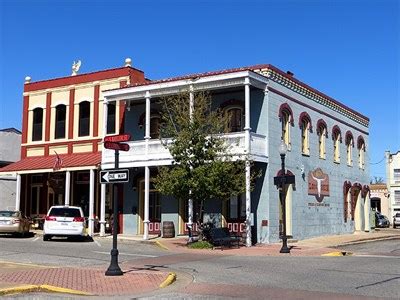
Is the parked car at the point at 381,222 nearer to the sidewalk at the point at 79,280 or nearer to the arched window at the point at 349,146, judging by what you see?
the arched window at the point at 349,146

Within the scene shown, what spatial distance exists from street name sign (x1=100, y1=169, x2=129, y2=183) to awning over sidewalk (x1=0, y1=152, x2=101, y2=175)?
13.7 m

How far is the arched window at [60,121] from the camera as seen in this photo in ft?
100

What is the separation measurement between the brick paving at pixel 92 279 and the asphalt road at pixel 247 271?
0.58m

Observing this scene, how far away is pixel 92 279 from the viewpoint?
12.0 metres

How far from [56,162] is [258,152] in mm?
11116

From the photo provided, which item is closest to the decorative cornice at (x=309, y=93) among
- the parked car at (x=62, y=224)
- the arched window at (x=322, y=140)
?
the arched window at (x=322, y=140)

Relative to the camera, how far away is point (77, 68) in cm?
3139

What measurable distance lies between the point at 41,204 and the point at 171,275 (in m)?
20.5

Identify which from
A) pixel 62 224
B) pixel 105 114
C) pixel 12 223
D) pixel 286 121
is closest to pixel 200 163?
pixel 62 224

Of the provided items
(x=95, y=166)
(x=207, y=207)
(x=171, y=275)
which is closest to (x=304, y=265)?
(x=171, y=275)

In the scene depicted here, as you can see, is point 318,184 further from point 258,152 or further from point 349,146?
point 258,152

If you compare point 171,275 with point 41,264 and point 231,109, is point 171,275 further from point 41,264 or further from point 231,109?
point 231,109

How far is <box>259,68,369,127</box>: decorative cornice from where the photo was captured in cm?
2456

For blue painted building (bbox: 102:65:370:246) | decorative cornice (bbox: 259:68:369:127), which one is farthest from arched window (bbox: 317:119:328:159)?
decorative cornice (bbox: 259:68:369:127)
